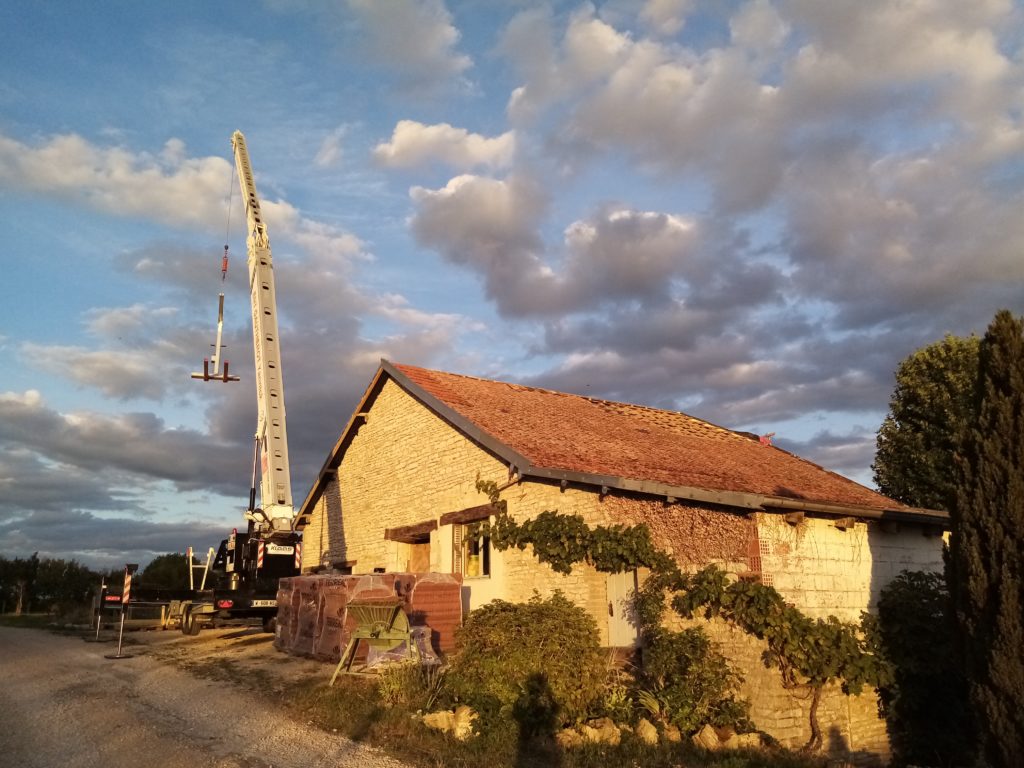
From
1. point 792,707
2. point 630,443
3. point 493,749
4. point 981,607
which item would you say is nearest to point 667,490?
point 792,707

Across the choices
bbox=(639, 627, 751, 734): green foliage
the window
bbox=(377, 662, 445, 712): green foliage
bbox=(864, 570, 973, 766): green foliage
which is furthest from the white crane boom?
bbox=(864, 570, 973, 766): green foliage

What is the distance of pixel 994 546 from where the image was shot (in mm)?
8570

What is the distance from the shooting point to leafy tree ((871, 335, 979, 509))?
22.3 meters

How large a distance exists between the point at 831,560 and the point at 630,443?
401 cm

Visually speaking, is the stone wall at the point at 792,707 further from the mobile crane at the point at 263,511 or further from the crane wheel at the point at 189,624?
the crane wheel at the point at 189,624

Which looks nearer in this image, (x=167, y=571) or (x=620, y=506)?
(x=620, y=506)

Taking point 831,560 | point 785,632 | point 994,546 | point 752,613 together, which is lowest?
point 785,632

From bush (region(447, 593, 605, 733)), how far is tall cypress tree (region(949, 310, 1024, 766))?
178 inches

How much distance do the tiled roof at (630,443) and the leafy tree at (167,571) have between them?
127ft

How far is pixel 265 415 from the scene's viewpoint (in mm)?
19406

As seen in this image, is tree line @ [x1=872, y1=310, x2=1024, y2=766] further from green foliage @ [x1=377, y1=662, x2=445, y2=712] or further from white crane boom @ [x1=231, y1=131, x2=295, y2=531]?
white crane boom @ [x1=231, y1=131, x2=295, y2=531]

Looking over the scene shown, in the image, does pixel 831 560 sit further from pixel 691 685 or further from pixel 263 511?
pixel 263 511

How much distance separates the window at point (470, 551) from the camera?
1460 cm

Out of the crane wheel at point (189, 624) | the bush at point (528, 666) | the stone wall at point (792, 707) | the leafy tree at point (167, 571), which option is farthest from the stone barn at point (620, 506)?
the leafy tree at point (167, 571)
